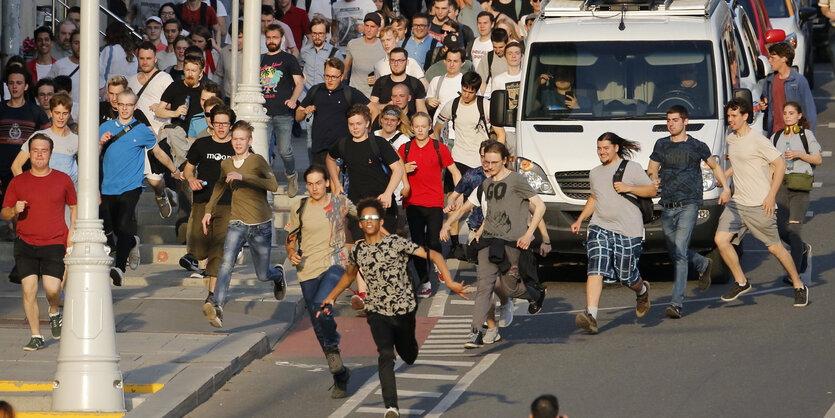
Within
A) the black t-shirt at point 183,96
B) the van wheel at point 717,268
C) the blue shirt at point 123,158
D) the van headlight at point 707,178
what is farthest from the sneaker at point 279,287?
the van wheel at point 717,268

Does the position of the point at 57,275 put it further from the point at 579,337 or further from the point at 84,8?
the point at 579,337

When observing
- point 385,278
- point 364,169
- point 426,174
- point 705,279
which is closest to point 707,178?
point 705,279

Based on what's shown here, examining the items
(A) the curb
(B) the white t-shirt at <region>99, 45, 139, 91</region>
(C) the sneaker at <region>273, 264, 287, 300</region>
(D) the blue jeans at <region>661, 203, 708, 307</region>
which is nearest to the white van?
(D) the blue jeans at <region>661, 203, 708, 307</region>

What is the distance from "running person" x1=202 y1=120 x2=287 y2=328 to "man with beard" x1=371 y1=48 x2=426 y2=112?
4243 mm

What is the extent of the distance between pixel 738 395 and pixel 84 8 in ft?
17.4

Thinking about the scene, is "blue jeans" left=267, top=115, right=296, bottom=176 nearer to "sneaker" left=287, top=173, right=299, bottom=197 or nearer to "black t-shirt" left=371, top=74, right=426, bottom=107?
"sneaker" left=287, top=173, right=299, bottom=197

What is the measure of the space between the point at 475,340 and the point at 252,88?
4.22 meters

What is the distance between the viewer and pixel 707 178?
14.9 meters

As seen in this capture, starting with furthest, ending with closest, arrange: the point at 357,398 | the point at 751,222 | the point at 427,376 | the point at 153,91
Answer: the point at 153,91 → the point at 751,222 → the point at 427,376 → the point at 357,398

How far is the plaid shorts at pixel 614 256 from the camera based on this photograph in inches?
514

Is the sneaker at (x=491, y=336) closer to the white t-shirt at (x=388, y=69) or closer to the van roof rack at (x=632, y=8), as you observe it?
the van roof rack at (x=632, y=8)

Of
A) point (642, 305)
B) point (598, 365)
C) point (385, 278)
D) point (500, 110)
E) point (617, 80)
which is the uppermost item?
point (617, 80)

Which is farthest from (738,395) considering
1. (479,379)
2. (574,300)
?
(574,300)

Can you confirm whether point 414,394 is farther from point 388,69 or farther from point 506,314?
point 388,69
